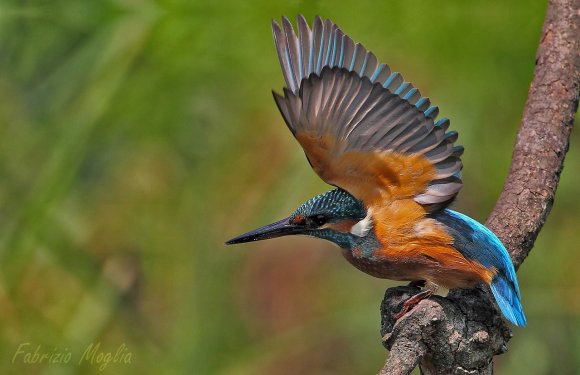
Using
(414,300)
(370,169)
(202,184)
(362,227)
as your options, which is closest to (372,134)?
(370,169)

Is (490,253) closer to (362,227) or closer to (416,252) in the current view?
(416,252)

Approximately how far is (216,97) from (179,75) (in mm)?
145

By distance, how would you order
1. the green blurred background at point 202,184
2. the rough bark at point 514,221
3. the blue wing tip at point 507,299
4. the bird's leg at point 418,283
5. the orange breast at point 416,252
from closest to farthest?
the rough bark at point 514,221 → the blue wing tip at point 507,299 → the orange breast at point 416,252 → the bird's leg at point 418,283 → the green blurred background at point 202,184

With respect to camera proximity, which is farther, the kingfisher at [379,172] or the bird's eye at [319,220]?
the bird's eye at [319,220]

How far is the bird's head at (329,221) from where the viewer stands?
2.21 metres

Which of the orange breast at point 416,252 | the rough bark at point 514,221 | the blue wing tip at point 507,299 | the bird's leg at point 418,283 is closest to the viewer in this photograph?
the rough bark at point 514,221

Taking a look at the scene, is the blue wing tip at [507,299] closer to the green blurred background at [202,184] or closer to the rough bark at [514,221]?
the rough bark at [514,221]

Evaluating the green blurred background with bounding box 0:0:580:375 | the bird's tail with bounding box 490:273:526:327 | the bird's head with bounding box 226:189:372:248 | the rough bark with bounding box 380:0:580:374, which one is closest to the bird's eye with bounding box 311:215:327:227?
the bird's head with bounding box 226:189:372:248

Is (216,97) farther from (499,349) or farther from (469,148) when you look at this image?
(499,349)

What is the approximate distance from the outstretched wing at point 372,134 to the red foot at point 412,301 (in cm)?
19

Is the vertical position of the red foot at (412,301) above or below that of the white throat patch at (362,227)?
below

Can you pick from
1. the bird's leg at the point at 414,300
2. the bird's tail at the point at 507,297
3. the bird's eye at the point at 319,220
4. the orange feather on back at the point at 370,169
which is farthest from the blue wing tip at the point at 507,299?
the bird's eye at the point at 319,220

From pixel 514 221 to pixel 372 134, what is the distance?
0.38 metres

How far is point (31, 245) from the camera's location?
10.6ft
